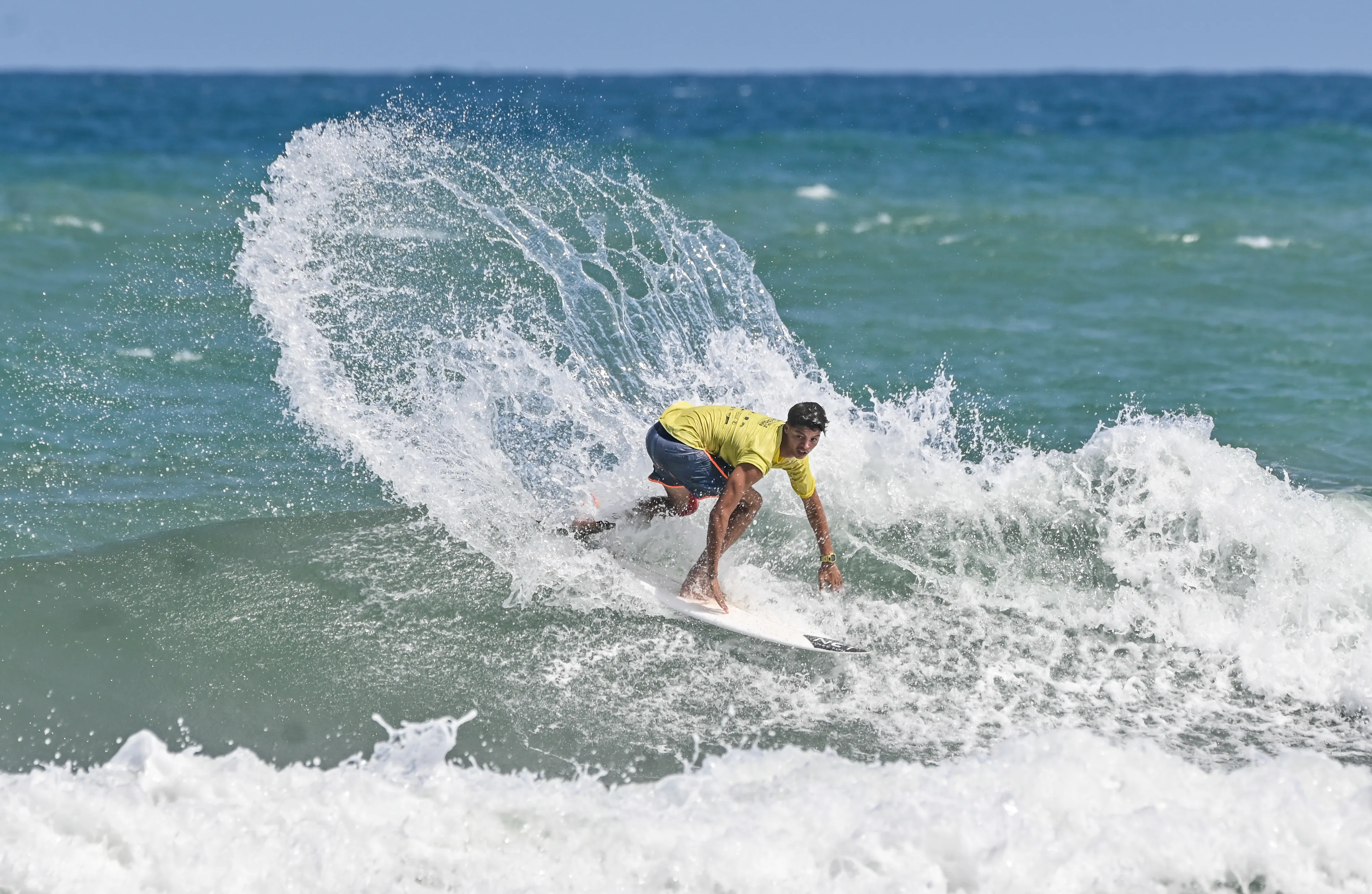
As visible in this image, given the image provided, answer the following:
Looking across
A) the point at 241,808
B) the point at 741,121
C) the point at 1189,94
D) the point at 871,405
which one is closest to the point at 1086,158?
the point at 741,121

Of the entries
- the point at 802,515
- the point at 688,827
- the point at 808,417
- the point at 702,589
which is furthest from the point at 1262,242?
the point at 688,827

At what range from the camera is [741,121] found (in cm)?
4097

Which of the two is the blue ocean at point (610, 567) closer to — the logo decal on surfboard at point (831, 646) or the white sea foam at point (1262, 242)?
the logo decal on surfboard at point (831, 646)

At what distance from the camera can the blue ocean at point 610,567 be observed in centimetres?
538

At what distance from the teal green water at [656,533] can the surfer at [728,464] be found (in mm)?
454

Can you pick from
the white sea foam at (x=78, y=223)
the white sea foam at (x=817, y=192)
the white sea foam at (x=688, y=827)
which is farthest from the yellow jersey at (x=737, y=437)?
the white sea foam at (x=817, y=192)

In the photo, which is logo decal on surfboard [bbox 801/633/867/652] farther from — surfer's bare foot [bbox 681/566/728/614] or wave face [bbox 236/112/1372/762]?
surfer's bare foot [bbox 681/566/728/614]

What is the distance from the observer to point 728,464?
7418mm

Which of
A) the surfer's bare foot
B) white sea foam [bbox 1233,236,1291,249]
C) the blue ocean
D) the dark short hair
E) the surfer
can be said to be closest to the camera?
the blue ocean

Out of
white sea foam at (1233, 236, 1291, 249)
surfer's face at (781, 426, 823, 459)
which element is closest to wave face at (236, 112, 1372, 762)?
surfer's face at (781, 426, 823, 459)

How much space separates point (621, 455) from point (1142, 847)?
15.7 ft

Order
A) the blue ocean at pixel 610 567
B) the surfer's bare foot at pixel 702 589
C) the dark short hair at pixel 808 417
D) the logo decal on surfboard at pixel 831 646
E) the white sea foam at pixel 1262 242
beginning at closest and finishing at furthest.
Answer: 1. the blue ocean at pixel 610 567
2. the dark short hair at pixel 808 417
3. the logo decal on surfboard at pixel 831 646
4. the surfer's bare foot at pixel 702 589
5. the white sea foam at pixel 1262 242

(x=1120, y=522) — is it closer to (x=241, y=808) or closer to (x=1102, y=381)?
(x=1102, y=381)

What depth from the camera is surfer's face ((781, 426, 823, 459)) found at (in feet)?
22.9
